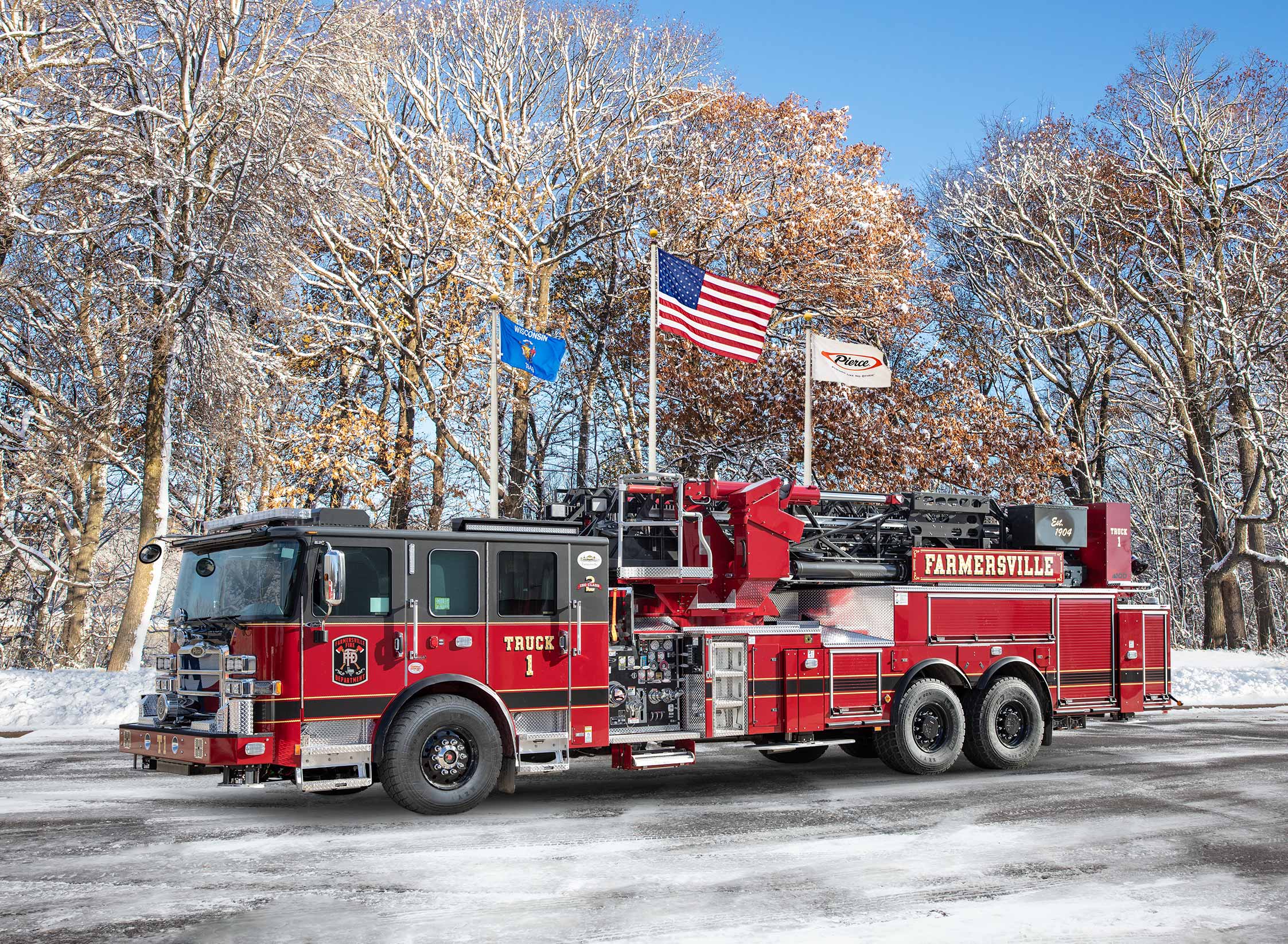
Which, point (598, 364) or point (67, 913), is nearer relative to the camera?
point (67, 913)

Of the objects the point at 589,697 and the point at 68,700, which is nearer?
the point at 589,697

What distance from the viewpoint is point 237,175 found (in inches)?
861

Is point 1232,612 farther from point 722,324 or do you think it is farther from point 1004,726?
point 1004,726

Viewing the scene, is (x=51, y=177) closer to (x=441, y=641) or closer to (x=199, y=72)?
(x=199, y=72)

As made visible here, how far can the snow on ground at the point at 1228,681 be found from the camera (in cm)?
2308

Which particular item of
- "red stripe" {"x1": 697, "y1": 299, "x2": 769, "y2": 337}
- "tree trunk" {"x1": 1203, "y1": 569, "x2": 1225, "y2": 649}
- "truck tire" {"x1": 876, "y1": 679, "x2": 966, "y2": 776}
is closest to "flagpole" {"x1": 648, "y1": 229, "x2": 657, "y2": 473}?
"red stripe" {"x1": 697, "y1": 299, "x2": 769, "y2": 337}

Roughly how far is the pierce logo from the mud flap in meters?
12.7

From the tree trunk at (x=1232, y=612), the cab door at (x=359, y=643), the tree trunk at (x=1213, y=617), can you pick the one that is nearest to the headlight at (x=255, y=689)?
the cab door at (x=359, y=643)

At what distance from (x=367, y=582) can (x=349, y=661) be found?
2.21 ft

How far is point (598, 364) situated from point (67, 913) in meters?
26.5

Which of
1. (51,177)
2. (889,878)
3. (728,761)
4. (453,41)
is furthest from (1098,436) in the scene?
(889,878)

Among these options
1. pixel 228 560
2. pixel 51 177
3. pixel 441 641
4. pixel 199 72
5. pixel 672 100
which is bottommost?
pixel 441 641

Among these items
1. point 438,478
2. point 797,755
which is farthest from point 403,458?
point 797,755

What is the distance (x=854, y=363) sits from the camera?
22188mm
